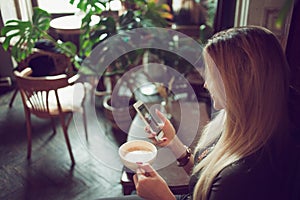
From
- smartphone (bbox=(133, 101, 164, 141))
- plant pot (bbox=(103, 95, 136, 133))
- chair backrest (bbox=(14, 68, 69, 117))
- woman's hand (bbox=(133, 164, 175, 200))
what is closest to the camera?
woman's hand (bbox=(133, 164, 175, 200))

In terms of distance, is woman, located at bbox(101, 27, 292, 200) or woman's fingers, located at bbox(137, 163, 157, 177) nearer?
woman, located at bbox(101, 27, 292, 200)

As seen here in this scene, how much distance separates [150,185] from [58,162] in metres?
1.40

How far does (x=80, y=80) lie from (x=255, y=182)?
1.74 meters

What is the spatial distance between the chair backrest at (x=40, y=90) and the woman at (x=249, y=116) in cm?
129

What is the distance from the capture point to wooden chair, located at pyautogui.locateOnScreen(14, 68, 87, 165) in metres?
2.02

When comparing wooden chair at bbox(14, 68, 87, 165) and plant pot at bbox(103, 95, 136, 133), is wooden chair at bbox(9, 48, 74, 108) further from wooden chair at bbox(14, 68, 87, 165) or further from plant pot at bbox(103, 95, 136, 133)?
plant pot at bbox(103, 95, 136, 133)

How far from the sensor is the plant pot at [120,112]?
8.08ft

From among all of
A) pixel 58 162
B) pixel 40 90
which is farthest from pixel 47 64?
pixel 58 162

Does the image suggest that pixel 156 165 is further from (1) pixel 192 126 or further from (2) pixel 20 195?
(2) pixel 20 195

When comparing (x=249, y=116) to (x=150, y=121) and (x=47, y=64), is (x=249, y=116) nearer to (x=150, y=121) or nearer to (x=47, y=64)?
(x=150, y=121)

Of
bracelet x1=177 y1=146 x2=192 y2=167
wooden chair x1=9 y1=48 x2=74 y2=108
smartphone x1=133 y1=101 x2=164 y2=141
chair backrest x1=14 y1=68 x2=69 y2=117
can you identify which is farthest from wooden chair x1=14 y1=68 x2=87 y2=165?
bracelet x1=177 y1=146 x2=192 y2=167

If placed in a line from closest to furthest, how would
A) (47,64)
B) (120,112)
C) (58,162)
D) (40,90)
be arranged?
(40,90), (58,162), (120,112), (47,64)

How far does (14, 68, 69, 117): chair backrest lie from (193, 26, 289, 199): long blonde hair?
4.31ft

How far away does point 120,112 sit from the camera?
2.47 m
